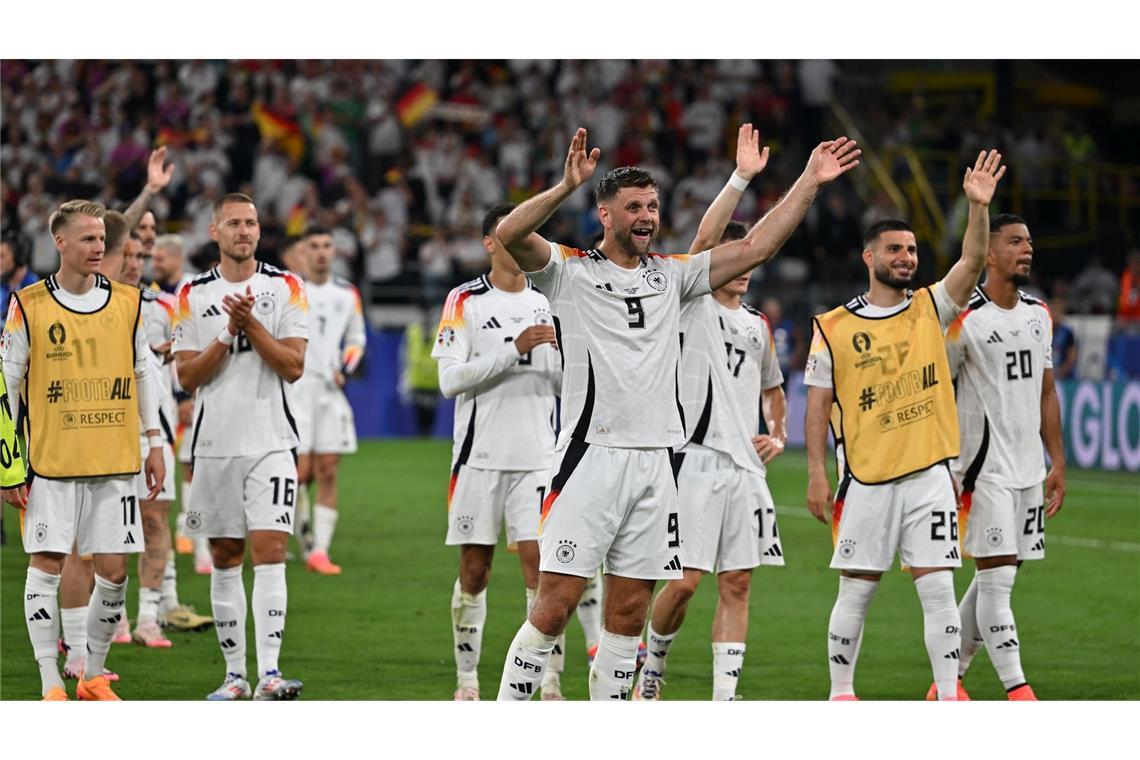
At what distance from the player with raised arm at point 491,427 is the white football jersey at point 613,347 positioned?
1.72m

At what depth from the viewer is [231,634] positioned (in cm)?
Result: 820

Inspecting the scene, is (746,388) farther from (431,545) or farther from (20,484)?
(431,545)

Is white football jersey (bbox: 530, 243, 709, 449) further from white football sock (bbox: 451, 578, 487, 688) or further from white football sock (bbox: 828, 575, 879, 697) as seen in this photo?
white football sock (bbox: 451, 578, 487, 688)

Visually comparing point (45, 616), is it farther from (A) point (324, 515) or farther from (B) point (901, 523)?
(A) point (324, 515)

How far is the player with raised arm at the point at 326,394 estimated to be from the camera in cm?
1322

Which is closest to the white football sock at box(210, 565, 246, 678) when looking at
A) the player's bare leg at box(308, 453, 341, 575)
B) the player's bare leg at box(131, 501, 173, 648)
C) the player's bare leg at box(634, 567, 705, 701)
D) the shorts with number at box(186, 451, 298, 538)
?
the shorts with number at box(186, 451, 298, 538)

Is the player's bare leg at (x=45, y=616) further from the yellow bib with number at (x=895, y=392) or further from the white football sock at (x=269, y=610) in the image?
the yellow bib with number at (x=895, y=392)

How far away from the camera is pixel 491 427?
866cm

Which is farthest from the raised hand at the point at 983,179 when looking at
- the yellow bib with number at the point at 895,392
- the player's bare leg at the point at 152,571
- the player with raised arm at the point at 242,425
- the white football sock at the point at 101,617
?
the player's bare leg at the point at 152,571

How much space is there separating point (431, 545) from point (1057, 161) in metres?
16.8

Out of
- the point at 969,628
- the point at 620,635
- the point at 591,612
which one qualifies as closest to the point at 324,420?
the point at 591,612

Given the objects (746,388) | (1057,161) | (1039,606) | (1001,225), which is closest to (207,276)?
(746,388)

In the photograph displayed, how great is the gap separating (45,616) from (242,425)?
1358 millimetres

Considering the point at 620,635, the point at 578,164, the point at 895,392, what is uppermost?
the point at 578,164
